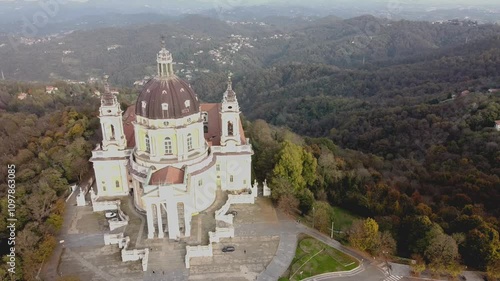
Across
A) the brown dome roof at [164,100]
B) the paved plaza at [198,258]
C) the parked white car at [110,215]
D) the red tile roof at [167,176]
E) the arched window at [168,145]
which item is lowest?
the paved plaza at [198,258]

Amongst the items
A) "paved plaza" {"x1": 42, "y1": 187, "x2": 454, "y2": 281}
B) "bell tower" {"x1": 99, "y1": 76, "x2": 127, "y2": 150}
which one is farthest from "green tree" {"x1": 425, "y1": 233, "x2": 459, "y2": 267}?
"bell tower" {"x1": 99, "y1": 76, "x2": 127, "y2": 150}

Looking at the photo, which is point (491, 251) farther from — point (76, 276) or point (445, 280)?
point (76, 276)

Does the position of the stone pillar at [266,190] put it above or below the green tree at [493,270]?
above

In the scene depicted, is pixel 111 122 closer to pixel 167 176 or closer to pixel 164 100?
pixel 164 100

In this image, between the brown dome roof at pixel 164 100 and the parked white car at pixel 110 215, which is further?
the parked white car at pixel 110 215

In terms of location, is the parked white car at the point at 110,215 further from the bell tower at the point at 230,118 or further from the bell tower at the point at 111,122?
the bell tower at the point at 230,118

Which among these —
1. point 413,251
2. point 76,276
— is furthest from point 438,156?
point 76,276

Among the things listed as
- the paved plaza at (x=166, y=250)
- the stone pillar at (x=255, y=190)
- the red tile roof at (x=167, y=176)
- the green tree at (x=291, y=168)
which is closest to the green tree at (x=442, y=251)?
the paved plaza at (x=166, y=250)
